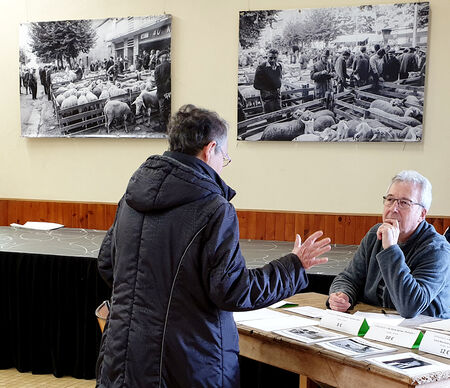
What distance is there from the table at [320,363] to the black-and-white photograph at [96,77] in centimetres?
278

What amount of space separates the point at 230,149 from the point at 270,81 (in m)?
0.59

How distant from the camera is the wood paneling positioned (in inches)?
171

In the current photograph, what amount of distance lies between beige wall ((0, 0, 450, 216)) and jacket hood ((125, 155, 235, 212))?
2.66 meters

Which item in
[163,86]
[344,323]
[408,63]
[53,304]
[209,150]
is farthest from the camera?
[163,86]

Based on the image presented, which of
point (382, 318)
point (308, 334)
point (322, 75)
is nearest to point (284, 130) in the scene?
point (322, 75)

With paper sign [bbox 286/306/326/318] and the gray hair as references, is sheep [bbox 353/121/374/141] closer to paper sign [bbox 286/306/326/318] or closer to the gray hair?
the gray hair

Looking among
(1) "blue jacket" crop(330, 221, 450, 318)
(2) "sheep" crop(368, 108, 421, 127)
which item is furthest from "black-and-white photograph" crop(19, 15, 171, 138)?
(1) "blue jacket" crop(330, 221, 450, 318)

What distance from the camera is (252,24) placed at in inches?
174

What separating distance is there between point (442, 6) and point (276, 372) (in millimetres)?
2673

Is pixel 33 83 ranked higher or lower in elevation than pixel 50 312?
higher

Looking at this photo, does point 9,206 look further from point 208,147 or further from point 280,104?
point 208,147

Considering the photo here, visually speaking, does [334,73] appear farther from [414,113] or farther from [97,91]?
[97,91]

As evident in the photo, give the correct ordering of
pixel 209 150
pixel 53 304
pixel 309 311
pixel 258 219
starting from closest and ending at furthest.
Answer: pixel 209 150 < pixel 309 311 < pixel 53 304 < pixel 258 219

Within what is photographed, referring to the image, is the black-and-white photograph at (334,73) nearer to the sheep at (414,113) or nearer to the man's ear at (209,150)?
the sheep at (414,113)
